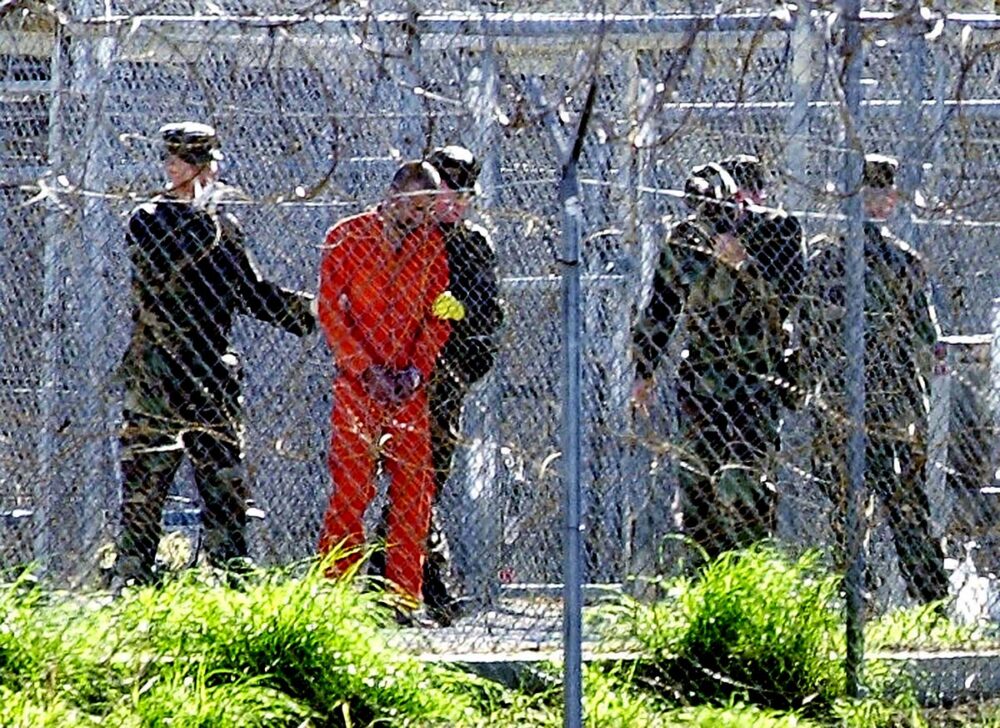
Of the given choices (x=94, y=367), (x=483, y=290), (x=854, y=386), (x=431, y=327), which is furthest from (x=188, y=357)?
(x=854, y=386)

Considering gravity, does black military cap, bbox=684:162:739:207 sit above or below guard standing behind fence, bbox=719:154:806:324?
above

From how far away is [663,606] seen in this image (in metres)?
5.99

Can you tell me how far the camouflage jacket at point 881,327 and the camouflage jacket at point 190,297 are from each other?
5.61 feet

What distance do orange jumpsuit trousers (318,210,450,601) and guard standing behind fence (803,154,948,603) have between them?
49.8 inches

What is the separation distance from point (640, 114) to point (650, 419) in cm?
124

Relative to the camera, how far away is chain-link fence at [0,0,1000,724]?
20.2ft

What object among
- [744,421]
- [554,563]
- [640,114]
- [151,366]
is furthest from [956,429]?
[151,366]

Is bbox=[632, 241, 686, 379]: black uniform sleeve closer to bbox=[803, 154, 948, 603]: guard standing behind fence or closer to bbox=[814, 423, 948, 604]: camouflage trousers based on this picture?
bbox=[803, 154, 948, 603]: guard standing behind fence

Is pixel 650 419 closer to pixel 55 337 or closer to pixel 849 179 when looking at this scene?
pixel 849 179

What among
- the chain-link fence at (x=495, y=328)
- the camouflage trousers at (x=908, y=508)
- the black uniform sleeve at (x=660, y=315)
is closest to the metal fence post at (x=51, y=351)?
the chain-link fence at (x=495, y=328)

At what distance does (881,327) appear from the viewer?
6590mm

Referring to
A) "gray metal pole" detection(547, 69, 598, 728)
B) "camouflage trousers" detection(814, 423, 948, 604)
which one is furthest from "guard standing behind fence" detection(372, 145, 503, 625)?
"gray metal pole" detection(547, 69, 598, 728)

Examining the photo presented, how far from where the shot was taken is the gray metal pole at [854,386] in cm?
587

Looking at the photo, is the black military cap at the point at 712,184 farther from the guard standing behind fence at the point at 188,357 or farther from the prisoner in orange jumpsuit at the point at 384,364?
the guard standing behind fence at the point at 188,357
